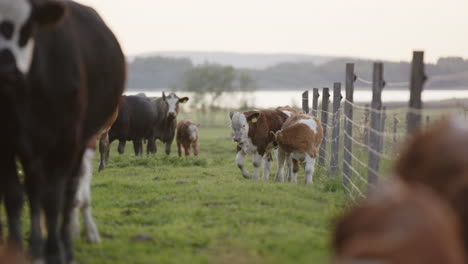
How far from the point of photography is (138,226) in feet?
25.7

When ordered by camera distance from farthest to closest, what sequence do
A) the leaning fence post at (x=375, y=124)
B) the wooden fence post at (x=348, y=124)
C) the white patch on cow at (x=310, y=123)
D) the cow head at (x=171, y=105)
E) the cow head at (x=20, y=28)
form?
the cow head at (x=171, y=105), the white patch on cow at (x=310, y=123), the wooden fence post at (x=348, y=124), the leaning fence post at (x=375, y=124), the cow head at (x=20, y=28)

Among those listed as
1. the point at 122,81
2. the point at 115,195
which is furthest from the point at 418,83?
the point at 115,195

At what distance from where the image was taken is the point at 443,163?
173 inches

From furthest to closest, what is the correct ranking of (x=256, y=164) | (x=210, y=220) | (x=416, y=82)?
(x=256, y=164) → (x=210, y=220) → (x=416, y=82)

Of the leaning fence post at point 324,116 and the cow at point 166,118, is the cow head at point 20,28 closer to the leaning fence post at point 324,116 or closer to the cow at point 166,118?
the leaning fence post at point 324,116

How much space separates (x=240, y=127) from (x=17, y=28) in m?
8.36

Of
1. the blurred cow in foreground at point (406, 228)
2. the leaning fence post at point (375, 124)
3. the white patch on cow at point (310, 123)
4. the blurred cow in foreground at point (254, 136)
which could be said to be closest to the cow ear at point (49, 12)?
the blurred cow in foreground at point (406, 228)

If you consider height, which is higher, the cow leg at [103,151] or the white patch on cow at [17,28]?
the white patch on cow at [17,28]

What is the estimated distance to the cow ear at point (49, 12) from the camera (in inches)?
209

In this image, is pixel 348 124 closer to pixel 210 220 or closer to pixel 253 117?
pixel 253 117

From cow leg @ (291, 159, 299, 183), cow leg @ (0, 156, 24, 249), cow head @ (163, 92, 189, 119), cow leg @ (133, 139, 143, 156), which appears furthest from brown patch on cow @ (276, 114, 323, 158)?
cow head @ (163, 92, 189, 119)

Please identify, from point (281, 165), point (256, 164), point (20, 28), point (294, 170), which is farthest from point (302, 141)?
point (20, 28)

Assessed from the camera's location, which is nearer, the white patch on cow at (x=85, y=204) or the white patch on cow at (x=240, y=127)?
the white patch on cow at (x=85, y=204)

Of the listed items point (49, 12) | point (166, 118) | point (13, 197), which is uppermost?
point (49, 12)
